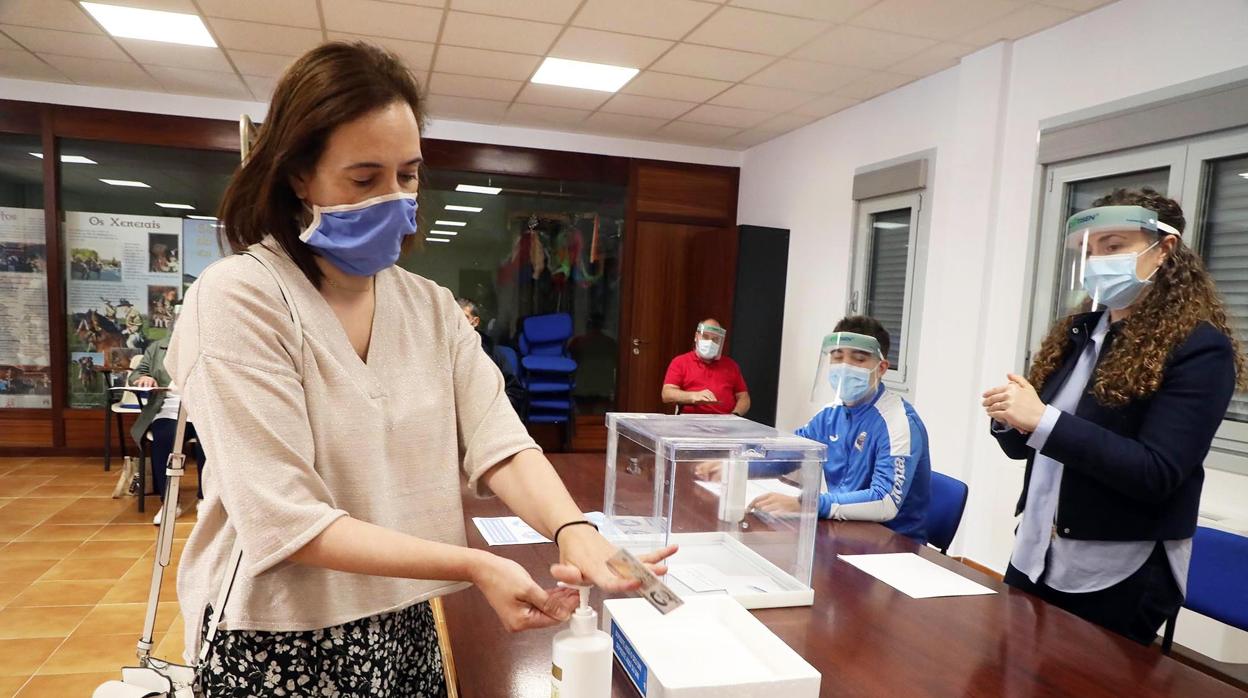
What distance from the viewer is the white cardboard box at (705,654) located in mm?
875

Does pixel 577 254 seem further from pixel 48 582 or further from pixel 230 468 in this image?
pixel 230 468

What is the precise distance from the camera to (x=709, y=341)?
4727 mm

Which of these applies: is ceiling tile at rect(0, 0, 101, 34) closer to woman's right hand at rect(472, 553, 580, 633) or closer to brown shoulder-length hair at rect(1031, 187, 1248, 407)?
woman's right hand at rect(472, 553, 580, 633)

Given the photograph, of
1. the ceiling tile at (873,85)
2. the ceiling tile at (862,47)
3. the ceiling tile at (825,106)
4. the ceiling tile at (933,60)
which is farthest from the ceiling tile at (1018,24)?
the ceiling tile at (825,106)

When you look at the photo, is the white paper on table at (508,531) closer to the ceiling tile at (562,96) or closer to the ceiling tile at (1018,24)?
the ceiling tile at (1018,24)

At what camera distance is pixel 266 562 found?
74 centimetres

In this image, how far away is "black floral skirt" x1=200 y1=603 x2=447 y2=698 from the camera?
81cm

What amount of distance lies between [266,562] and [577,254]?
5.85 meters

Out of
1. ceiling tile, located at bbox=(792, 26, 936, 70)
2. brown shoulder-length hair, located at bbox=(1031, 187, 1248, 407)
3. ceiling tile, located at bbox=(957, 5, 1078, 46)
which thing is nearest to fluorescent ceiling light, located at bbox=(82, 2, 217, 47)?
ceiling tile, located at bbox=(792, 26, 936, 70)

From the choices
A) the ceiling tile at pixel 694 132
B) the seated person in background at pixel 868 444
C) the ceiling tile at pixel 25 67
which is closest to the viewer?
the seated person in background at pixel 868 444

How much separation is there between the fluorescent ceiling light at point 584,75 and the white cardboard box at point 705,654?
13.0 feet

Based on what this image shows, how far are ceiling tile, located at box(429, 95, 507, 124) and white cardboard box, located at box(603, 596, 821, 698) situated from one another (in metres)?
4.90

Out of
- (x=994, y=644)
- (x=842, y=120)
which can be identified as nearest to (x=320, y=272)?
(x=994, y=644)

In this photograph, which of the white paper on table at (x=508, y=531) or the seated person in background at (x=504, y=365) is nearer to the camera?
the white paper on table at (x=508, y=531)
